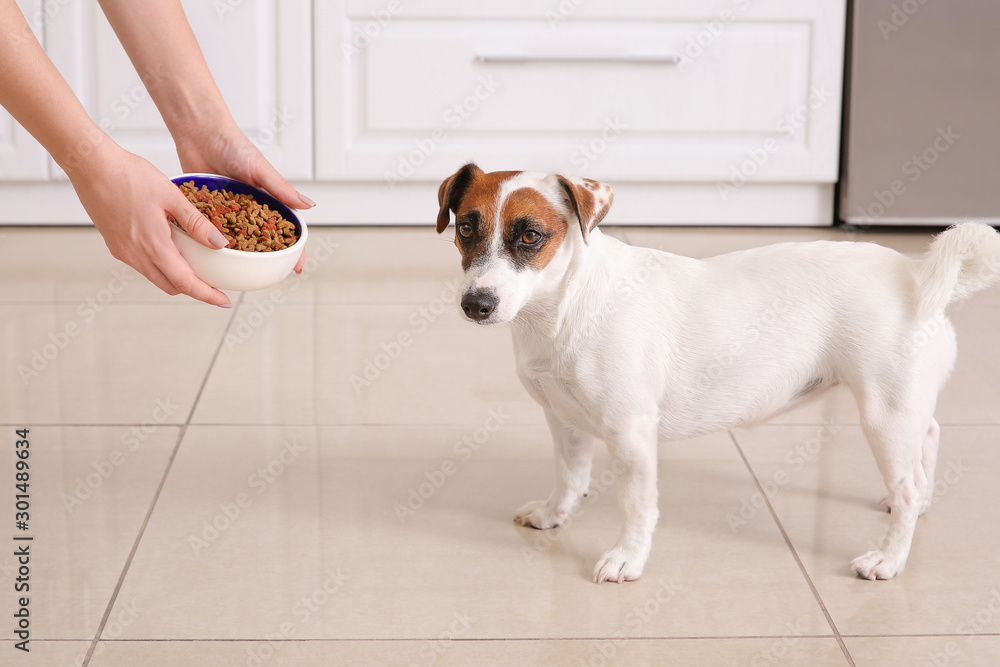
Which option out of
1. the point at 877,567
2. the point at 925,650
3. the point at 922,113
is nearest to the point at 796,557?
the point at 877,567

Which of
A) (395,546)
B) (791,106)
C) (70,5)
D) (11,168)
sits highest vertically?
(70,5)

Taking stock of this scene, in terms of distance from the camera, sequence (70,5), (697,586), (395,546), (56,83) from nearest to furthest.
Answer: (56,83), (697,586), (395,546), (70,5)

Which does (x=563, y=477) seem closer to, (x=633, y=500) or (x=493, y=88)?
(x=633, y=500)

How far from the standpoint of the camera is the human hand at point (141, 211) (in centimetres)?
127

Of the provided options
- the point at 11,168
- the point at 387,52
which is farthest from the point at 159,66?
the point at 11,168

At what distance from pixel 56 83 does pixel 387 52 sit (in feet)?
6.24

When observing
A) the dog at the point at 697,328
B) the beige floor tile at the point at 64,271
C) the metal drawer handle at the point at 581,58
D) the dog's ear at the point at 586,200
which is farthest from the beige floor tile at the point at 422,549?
the metal drawer handle at the point at 581,58

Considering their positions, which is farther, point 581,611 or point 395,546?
point 395,546

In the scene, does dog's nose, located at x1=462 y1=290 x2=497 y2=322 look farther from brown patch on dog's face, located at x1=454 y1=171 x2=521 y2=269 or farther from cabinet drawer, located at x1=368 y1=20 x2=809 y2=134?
cabinet drawer, located at x1=368 y1=20 x2=809 y2=134

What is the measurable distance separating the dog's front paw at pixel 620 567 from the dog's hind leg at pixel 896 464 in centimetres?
33

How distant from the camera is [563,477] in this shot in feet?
5.21

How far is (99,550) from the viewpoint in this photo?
59.2 inches

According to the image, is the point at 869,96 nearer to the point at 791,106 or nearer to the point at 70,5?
the point at 791,106

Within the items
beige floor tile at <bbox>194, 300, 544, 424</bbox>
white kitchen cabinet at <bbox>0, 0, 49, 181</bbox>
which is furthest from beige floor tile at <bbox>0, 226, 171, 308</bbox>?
beige floor tile at <bbox>194, 300, 544, 424</bbox>
